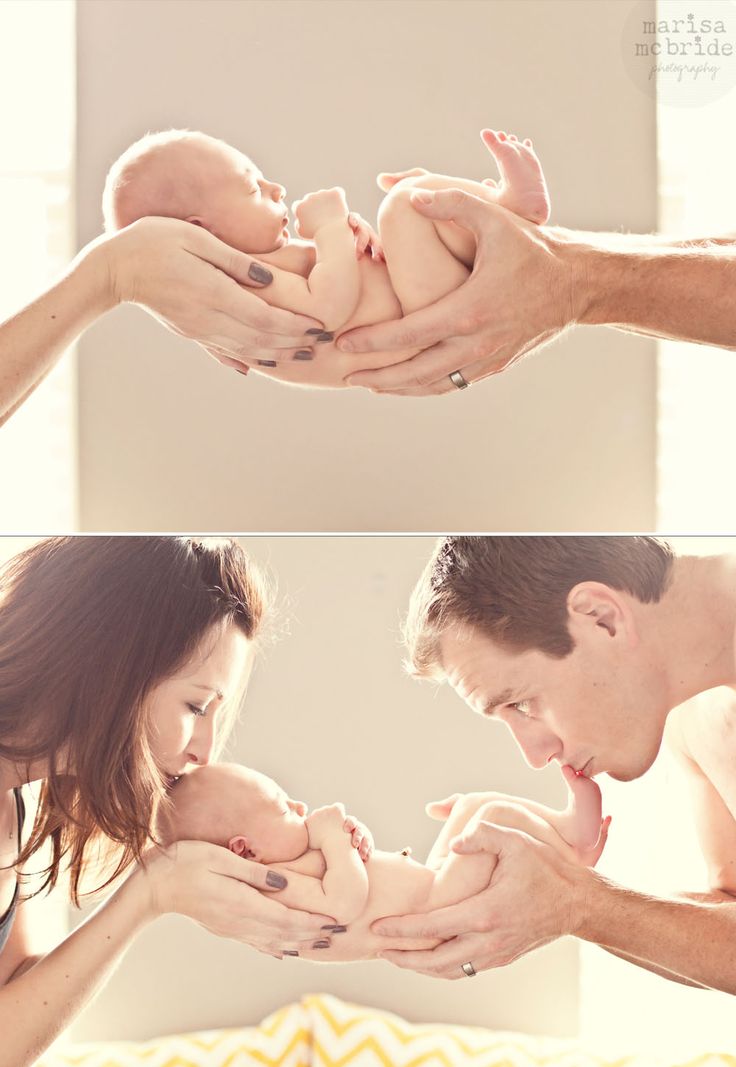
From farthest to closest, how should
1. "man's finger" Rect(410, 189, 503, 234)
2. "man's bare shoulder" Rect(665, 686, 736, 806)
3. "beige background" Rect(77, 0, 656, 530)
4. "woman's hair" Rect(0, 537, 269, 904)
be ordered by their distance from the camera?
"beige background" Rect(77, 0, 656, 530), "man's bare shoulder" Rect(665, 686, 736, 806), "woman's hair" Rect(0, 537, 269, 904), "man's finger" Rect(410, 189, 503, 234)

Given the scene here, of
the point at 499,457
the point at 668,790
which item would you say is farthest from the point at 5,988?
the point at 499,457

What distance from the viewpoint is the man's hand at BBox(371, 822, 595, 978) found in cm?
125

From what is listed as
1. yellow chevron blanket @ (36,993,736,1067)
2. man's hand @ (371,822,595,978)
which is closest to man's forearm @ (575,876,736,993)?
man's hand @ (371,822,595,978)

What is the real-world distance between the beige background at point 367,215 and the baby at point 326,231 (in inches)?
19.4

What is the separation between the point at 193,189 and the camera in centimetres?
115

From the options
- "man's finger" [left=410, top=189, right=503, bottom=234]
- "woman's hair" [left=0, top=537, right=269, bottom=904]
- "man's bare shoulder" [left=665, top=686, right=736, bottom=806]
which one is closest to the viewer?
"man's finger" [left=410, top=189, right=503, bottom=234]

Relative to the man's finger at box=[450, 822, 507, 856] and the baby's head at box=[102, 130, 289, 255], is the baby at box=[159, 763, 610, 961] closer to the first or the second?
the man's finger at box=[450, 822, 507, 856]

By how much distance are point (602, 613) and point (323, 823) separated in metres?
0.41

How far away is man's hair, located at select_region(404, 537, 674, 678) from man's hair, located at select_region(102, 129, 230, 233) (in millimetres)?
497

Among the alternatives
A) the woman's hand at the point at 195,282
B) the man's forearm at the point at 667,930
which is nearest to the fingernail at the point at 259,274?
the woman's hand at the point at 195,282

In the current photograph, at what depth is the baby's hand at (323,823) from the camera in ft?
4.23

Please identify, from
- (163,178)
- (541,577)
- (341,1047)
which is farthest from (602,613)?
(341,1047)

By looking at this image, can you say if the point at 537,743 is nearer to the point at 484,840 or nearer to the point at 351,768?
the point at 484,840

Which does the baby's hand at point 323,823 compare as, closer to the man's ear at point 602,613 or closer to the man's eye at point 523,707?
the man's eye at point 523,707
